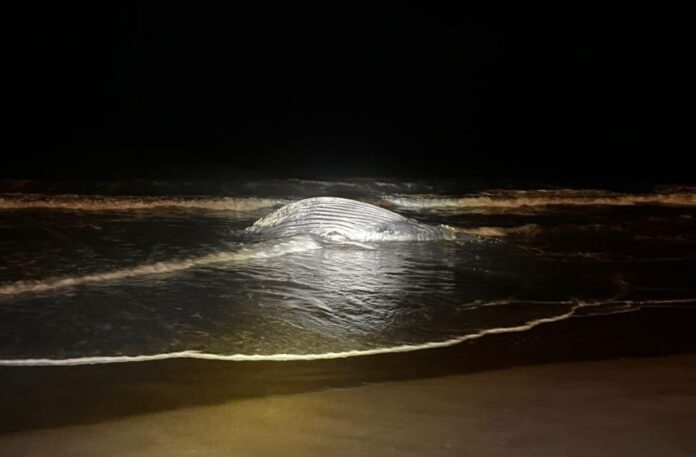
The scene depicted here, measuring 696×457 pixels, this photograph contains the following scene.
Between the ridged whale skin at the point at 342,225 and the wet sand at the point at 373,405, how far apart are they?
3.50 m

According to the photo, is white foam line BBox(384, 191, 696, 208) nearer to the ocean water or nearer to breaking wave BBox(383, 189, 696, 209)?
breaking wave BBox(383, 189, 696, 209)

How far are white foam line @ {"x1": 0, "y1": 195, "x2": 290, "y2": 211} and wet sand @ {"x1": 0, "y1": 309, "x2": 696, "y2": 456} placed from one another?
651cm

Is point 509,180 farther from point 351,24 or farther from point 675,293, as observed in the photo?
point 351,24

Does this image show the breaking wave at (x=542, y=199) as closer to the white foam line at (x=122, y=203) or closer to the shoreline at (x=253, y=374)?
the white foam line at (x=122, y=203)

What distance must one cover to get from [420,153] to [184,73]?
35.9 ft

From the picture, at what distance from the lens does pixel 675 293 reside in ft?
22.5

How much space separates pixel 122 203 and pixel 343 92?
17472 mm

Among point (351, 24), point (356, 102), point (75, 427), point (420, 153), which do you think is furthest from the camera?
point (351, 24)

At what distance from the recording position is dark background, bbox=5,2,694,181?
17.9 m

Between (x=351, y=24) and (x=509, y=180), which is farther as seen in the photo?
(x=351, y=24)

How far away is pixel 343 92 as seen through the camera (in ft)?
90.0

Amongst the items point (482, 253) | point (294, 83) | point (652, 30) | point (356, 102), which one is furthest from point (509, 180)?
point (652, 30)

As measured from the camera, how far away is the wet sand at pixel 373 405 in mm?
3496

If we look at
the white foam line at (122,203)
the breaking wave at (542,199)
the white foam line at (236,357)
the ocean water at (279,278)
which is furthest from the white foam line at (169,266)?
the breaking wave at (542,199)
